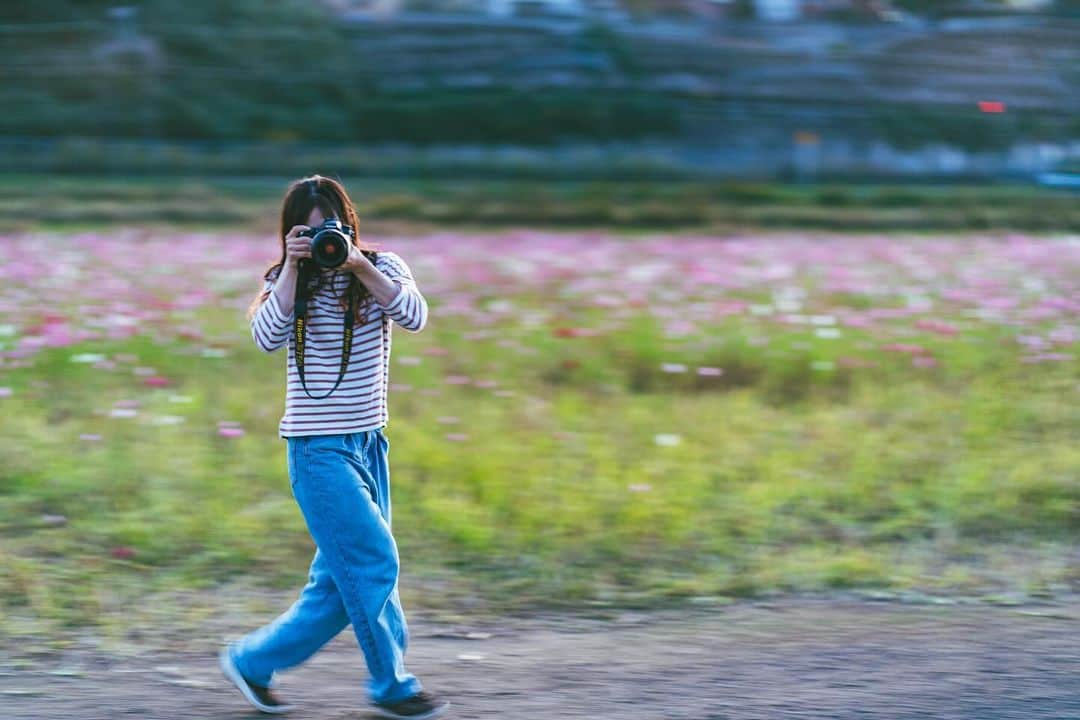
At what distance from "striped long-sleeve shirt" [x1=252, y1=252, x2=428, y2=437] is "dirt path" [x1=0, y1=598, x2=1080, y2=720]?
951 millimetres

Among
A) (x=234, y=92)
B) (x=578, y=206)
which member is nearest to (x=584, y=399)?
(x=578, y=206)

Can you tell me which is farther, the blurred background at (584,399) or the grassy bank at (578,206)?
the grassy bank at (578,206)

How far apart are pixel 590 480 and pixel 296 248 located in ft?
8.72

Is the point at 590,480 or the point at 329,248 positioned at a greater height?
the point at 329,248

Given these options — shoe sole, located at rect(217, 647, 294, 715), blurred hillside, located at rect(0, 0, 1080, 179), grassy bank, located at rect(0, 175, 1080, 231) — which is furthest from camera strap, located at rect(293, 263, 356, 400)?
blurred hillside, located at rect(0, 0, 1080, 179)

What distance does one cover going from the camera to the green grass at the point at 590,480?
193 inches

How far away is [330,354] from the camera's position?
3457 mm

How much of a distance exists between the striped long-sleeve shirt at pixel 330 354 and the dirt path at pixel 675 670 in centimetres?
95

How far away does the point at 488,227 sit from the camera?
17.0m

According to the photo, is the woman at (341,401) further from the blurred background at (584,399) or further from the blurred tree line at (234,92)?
the blurred tree line at (234,92)

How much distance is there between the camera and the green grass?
4910 millimetres

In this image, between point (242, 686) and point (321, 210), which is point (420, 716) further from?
point (321, 210)

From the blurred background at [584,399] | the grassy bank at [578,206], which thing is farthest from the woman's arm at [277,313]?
the grassy bank at [578,206]

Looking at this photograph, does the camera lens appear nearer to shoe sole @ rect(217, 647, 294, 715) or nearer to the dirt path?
shoe sole @ rect(217, 647, 294, 715)
